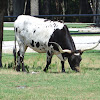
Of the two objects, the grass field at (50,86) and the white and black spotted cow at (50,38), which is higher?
the white and black spotted cow at (50,38)

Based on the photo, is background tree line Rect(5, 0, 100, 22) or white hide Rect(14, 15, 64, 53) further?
background tree line Rect(5, 0, 100, 22)

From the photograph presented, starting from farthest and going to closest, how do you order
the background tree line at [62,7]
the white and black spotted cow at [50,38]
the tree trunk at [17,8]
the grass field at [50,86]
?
the background tree line at [62,7]
the tree trunk at [17,8]
the white and black spotted cow at [50,38]
the grass field at [50,86]

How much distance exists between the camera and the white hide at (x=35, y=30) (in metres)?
11.7

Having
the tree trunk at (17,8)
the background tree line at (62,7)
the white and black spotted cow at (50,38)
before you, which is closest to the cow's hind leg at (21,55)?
the white and black spotted cow at (50,38)

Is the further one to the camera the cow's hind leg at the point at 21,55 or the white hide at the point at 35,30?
the cow's hind leg at the point at 21,55

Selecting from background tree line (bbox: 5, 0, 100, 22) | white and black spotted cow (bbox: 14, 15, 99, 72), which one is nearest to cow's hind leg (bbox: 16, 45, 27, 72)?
white and black spotted cow (bbox: 14, 15, 99, 72)

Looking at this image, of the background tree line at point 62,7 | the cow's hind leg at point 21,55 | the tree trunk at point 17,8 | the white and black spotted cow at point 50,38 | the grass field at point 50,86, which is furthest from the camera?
the background tree line at point 62,7

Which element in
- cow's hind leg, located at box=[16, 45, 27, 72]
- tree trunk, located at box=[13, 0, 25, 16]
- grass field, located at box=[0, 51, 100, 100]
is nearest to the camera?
grass field, located at box=[0, 51, 100, 100]

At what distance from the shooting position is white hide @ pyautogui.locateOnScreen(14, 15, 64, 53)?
11.7m

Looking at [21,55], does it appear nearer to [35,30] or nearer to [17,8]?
[35,30]

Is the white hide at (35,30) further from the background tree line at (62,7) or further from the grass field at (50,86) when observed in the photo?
the background tree line at (62,7)

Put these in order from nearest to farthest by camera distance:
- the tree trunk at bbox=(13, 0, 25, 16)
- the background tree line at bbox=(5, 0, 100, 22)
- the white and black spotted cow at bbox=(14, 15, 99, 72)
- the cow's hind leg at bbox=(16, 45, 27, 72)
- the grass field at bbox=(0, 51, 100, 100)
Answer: the grass field at bbox=(0, 51, 100, 100)
the white and black spotted cow at bbox=(14, 15, 99, 72)
the cow's hind leg at bbox=(16, 45, 27, 72)
the tree trunk at bbox=(13, 0, 25, 16)
the background tree line at bbox=(5, 0, 100, 22)

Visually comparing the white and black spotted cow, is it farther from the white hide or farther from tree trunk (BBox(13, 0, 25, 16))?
tree trunk (BBox(13, 0, 25, 16))

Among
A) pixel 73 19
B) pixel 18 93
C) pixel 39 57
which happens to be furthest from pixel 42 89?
pixel 73 19
